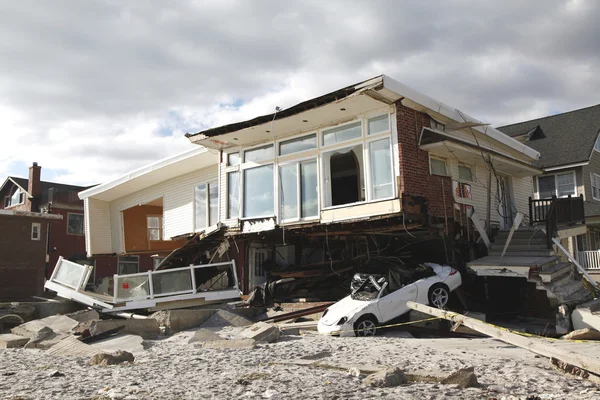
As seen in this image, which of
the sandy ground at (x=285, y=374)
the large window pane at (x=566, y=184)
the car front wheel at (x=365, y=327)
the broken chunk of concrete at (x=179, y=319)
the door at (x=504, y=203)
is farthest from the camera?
the large window pane at (x=566, y=184)

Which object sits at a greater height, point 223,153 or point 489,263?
point 223,153

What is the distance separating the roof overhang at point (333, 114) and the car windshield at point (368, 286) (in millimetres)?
4124

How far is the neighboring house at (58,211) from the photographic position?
34281 mm

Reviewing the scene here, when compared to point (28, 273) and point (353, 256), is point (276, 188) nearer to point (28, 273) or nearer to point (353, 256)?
point (353, 256)

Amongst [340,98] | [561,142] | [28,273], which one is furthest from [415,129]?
[28,273]

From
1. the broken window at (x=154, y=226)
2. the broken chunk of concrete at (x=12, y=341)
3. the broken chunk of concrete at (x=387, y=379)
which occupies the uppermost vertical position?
the broken window at (x=154, y=226)

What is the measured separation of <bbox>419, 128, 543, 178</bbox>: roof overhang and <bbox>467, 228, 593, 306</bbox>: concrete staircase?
252cm

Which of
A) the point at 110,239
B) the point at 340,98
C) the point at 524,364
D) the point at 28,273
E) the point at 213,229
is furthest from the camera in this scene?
the point at 28,273

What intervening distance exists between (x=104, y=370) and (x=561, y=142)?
2643 cm

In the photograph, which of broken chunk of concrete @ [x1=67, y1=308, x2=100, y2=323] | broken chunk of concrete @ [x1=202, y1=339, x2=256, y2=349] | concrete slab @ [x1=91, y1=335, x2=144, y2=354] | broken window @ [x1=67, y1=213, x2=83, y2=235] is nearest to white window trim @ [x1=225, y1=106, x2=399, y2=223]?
broken chunk of concrete @ [x1=67, y1=308, x2=100, y2=323]

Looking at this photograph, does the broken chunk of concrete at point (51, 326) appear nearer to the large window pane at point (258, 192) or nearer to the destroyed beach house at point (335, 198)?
the destroyed beach house at point (335, 198)

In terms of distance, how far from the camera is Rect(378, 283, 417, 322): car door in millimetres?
11450

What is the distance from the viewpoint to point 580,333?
376 inches

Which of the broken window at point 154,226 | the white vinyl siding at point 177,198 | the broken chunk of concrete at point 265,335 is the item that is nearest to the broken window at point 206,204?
the white vinyl siding at point 177,198
